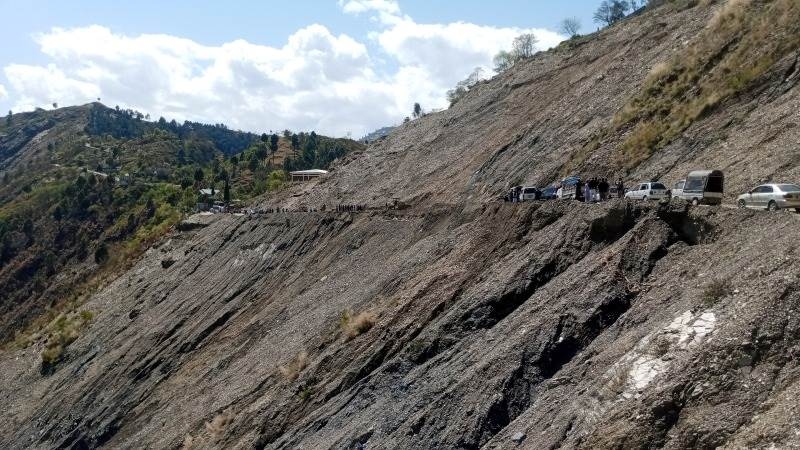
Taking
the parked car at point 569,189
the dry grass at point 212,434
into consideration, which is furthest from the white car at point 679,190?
the dry grass at point 212,434

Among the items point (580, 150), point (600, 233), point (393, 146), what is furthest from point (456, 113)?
point (600, 233)

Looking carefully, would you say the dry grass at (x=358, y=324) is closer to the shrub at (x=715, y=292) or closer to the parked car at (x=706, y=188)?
the parked car at (x=706, y=188)

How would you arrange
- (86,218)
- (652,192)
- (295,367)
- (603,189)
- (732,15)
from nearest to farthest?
(652,192)
(603,189)
(295,367)
(732,15)
(86,218)

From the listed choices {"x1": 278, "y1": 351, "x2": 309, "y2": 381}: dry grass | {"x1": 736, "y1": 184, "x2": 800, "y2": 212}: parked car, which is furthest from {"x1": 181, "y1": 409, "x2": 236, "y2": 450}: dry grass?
{"x1": 736, "y1": 184, "x2": 800, "y2": 212}: parked car

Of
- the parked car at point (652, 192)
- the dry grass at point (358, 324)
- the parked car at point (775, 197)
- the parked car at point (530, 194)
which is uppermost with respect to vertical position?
the parked car at point (530, 194)

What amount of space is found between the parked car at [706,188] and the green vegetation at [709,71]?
10.8 meters

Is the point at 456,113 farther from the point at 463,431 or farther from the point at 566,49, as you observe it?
the point at 463,431

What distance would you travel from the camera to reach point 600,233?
22.3 meters

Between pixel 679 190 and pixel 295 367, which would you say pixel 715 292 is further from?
pixel 295 367

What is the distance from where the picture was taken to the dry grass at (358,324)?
2850 cm

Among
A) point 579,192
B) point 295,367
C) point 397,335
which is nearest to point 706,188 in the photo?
point 579,192

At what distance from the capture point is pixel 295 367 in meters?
29.5

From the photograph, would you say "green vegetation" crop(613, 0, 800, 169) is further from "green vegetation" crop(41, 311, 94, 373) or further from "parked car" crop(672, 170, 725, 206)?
"green vegetation" crop(41, 311, 94, 373)

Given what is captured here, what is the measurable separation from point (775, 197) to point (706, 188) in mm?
3328
